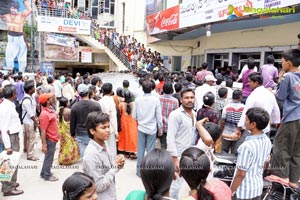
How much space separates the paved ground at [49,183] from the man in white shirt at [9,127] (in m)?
0.14

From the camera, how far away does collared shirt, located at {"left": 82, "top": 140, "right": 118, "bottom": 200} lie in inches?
92.0

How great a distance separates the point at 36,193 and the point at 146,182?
328cm

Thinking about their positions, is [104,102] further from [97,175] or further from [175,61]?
[175,61]

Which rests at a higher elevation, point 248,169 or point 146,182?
point 146,182

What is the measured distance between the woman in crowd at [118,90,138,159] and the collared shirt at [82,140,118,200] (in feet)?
11.3

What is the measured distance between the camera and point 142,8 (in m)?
20.3

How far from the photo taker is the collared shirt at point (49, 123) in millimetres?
4562

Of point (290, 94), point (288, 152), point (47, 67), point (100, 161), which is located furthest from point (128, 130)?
point (47, 67)

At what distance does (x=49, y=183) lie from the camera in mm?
4699

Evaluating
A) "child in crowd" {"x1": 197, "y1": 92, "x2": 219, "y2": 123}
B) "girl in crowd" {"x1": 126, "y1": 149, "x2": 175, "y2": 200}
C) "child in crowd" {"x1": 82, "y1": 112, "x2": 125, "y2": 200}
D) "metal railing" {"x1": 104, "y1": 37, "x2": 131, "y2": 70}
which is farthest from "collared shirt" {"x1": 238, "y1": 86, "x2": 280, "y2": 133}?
"metal railing" {"x1": 104, "y1": 37, "x2": 131, "y2": 70}

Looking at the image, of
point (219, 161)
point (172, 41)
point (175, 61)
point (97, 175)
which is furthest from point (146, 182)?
point (175, 61)

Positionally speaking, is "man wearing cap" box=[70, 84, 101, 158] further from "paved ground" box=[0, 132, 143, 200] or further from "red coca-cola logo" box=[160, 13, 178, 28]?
"red coca-cola logo" box=[160, 13, 178, 28]

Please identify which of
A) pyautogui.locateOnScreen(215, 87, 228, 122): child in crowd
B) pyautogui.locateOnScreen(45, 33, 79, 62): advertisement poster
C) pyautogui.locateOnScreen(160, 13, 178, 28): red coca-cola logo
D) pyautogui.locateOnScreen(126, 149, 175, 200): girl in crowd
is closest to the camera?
pyautogui.locateOnScreen(126, 149, 175, 200): girl in crowd

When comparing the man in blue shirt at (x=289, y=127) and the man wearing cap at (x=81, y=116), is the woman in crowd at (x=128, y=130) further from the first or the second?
the man in blue shirt at (x=289, y=127)
